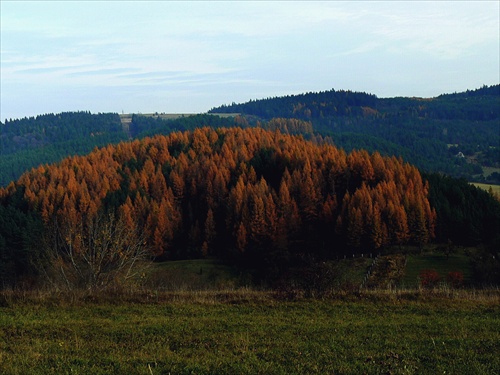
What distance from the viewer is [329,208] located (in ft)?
336

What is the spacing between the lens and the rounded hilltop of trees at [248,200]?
306ft

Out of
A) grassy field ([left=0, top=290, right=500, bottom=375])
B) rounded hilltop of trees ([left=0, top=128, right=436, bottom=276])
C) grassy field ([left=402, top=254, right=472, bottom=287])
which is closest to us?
grassy field ([left=0, top=290, right=500, bottom=375])

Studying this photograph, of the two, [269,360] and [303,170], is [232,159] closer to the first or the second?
[303,170]

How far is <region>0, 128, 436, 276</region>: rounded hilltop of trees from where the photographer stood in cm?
9338

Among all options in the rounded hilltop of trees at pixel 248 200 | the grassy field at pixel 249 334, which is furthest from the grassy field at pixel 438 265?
the grassy field at pixel 249 334

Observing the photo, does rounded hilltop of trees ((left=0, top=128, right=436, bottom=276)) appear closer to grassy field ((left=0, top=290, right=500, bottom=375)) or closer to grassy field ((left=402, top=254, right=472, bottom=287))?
grassy field ((left=402, top=254, right=472, bottom=287))

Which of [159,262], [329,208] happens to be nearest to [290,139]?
[329,208]

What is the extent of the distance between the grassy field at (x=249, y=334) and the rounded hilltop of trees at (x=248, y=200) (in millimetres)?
55143

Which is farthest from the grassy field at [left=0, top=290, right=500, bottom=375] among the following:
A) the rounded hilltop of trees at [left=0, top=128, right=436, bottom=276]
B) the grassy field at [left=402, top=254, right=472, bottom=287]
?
the grassy field at [left=402, top=254, right=472, bottom=287]

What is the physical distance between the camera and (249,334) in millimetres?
16125

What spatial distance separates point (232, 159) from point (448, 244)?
68136 mm

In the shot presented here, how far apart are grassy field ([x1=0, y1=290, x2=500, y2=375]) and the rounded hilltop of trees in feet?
181

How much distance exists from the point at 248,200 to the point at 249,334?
3535 inches

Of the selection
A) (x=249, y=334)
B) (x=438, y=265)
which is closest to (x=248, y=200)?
(x=438, y=265)
